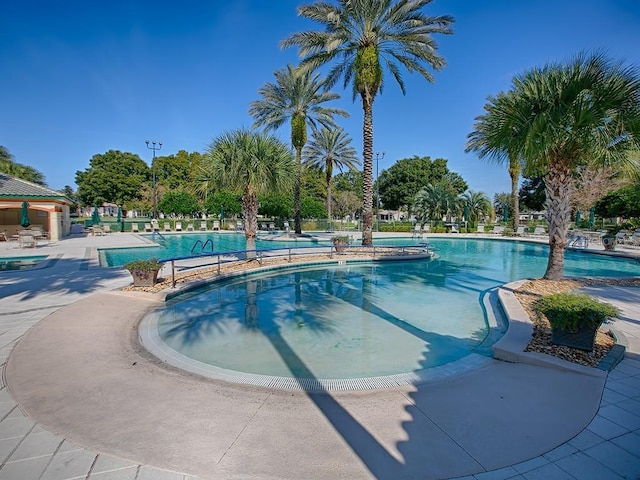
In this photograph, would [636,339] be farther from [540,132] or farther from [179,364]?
[179,364]

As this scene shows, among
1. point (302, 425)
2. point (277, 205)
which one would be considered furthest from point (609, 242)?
point (277, 205)

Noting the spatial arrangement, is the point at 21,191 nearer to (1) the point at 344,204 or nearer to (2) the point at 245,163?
(2) the point at 245,163

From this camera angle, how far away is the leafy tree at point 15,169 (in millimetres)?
29742

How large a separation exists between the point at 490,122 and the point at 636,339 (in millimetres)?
6204

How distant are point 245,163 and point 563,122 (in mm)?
9595

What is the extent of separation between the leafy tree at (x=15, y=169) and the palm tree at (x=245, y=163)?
27607 millimetres

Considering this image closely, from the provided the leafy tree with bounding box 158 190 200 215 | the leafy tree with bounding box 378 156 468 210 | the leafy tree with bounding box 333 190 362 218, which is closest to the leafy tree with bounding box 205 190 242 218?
the leafy tree with bounding box 158 190 200 215

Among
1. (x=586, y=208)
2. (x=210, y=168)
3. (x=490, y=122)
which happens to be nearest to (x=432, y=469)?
(x=490, y=122)

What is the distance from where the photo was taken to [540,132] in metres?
7.95

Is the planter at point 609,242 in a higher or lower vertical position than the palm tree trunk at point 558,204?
lower

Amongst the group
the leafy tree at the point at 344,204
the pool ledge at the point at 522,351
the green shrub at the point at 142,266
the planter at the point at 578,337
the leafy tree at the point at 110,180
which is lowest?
the pool ledge at the point at 522,351

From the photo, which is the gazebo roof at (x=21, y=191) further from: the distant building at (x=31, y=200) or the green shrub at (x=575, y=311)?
the green shrub at (x=575, y=311)

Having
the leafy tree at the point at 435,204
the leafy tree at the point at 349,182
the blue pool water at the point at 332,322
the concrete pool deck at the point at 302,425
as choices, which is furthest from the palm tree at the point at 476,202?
the concrete pool deck at the point at 302,425

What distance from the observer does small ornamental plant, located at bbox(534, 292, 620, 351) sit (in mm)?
4605
